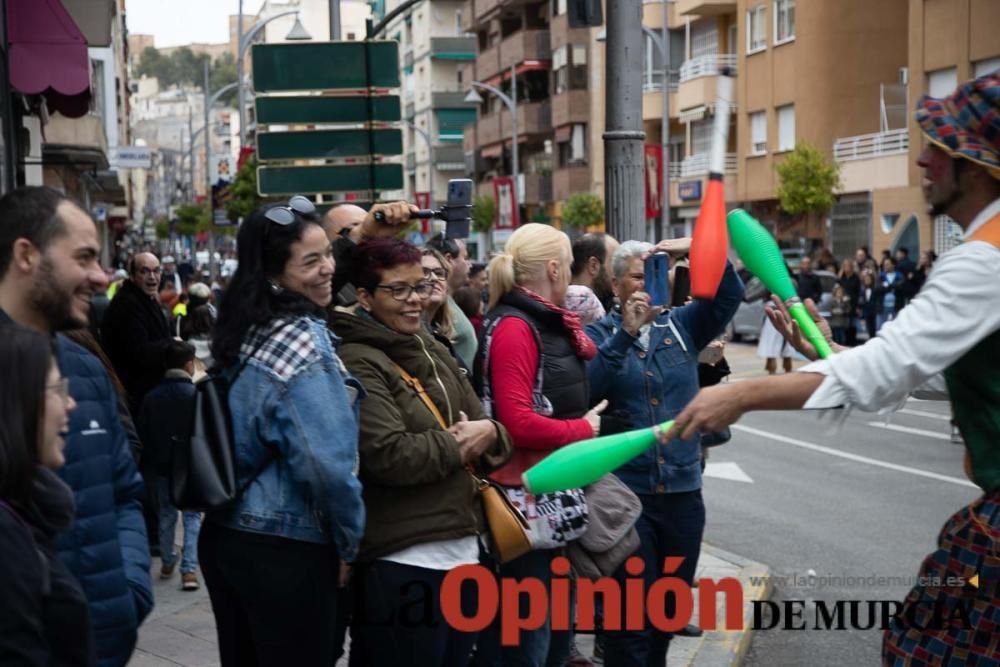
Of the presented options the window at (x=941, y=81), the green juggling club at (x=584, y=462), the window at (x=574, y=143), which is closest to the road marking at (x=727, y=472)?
the green juggling club at (x=584, y=462)

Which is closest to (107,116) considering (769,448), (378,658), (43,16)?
(769,448)

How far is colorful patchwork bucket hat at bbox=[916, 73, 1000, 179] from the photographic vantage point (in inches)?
126

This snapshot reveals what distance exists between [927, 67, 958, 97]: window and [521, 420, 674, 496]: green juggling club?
3054 centimetres

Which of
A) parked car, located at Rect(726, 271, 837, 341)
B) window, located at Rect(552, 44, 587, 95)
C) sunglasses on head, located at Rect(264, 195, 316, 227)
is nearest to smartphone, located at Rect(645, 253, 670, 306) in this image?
sunglasses on head, located at Rect(264, 195, 316, 227)

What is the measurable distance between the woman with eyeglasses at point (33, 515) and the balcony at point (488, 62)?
2376 inches

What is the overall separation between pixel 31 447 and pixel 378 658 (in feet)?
6.61

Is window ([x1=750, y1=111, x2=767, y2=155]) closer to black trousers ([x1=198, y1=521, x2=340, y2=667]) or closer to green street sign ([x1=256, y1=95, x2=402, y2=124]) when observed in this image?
green street sign ([x1=256, y1=95, x2=402, y2=124])

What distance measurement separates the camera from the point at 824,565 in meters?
8.96

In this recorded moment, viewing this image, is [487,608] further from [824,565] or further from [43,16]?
[43,16]

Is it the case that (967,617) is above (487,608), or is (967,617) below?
above

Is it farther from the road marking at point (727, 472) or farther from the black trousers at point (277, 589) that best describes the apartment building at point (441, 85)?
the black trousers at point (277, 589)

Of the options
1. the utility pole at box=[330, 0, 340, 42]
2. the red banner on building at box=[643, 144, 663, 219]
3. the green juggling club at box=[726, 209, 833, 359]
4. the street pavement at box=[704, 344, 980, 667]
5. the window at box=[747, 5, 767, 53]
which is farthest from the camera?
the window at box=[747, 5, 767, 53]

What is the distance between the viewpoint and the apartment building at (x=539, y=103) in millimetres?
54844

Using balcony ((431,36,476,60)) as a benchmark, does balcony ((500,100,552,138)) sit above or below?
below
